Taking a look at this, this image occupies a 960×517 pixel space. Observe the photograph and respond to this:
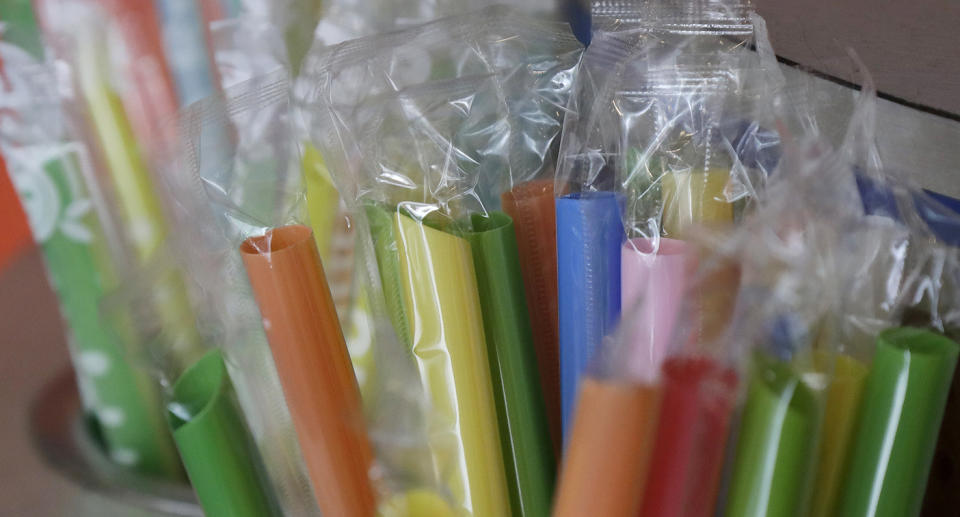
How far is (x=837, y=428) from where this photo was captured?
1.02 feet

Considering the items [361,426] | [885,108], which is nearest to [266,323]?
[361,426]

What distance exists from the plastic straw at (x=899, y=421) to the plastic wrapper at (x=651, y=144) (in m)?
0.09

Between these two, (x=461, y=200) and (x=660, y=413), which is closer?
(x=660, y=413)

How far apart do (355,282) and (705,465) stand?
0.65 feet

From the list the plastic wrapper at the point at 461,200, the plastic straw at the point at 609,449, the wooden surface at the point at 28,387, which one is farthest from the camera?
the wooden surface at the point at 28,387

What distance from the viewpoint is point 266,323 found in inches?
12.8

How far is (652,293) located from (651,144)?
0.36ft

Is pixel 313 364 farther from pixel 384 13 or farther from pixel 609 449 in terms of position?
pixel 384 13

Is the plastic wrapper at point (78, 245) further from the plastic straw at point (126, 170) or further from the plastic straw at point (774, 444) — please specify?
the plastic straw at point (774, 444)

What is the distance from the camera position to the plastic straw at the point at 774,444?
27 cm

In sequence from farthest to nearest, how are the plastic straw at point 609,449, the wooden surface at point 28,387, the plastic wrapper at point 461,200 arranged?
the wooden surface at point 28,387, the plastic wrapper at point 461,200, the plastic straw at point 609,449

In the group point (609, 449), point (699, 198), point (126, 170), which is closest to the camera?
point (609, 449)

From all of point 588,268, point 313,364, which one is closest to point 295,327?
point 313,364

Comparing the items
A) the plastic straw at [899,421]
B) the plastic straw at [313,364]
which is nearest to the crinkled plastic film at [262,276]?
the plastic straw at [313,364]
